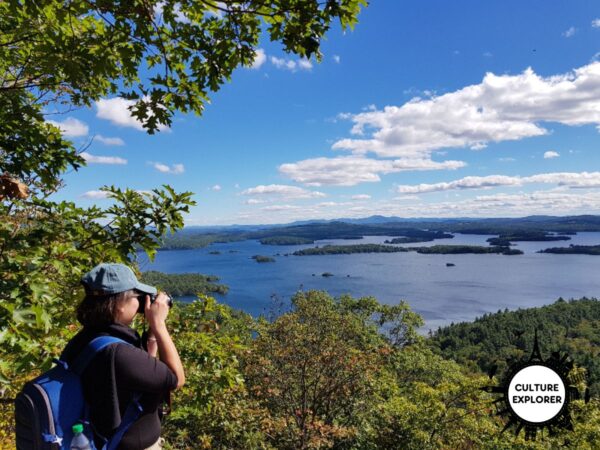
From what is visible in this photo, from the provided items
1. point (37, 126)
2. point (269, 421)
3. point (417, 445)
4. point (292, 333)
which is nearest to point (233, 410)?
point (269, 421)

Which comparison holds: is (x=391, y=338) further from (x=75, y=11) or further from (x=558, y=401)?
(x=75, y=11)

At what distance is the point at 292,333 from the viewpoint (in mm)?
12953

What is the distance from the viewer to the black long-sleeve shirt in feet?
5.94

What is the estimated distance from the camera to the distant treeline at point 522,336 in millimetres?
60156

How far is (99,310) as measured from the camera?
80.5 inches

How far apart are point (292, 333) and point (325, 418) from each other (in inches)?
113
